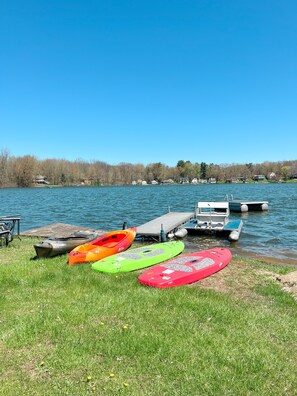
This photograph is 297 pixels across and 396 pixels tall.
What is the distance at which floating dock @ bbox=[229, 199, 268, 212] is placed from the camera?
34.1 m

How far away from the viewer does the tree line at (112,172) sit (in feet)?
337

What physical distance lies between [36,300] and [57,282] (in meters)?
1.22

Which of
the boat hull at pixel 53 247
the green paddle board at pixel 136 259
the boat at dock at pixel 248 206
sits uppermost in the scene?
the boat hull at pixel 53 247

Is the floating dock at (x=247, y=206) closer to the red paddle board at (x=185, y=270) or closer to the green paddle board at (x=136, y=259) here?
the green paddle board at (x=136, y=259)

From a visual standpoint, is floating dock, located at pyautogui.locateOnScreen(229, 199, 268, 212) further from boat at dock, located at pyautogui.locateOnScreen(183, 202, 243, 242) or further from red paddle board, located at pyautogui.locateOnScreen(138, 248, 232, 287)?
red paddle board, located at pyautogui.locateOnScreen(138, 248, 232, 287)

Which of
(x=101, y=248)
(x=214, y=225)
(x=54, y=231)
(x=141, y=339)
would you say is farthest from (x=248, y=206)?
(x=141, y=339)

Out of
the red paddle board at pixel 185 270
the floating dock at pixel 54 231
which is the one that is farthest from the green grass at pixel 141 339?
the floating dock at pixel 54 231

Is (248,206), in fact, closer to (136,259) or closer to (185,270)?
(136,259)

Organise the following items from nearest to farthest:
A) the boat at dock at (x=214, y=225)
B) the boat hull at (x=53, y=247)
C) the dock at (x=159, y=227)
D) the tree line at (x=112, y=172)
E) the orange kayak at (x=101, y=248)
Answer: the orange kayak at (x=101, y=248), the boat hull at (x=53, y=247), the dock at (x=159, y=227), the boat at dock at (x=214, y=225), the tree line at (x=112, y=172)

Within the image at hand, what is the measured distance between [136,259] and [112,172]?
427ft

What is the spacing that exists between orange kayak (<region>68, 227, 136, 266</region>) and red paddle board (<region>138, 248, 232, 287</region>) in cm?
229

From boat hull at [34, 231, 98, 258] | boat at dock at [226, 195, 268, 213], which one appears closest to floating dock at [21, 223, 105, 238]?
boat hull at [34, 231, 98, 258]

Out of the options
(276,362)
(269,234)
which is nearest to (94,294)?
(276,362)

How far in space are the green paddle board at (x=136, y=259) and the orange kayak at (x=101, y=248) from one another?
0.56 m
